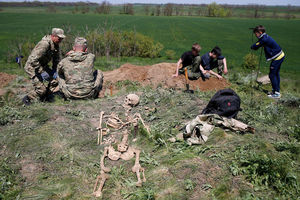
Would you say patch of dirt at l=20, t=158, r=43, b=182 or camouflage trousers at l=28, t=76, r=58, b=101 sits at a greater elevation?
camouflage trousers at l=28, t=76, r=58, b=101

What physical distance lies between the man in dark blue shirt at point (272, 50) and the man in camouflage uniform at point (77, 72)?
554 cm

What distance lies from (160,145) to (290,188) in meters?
2.17

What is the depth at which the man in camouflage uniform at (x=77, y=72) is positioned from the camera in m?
6.23

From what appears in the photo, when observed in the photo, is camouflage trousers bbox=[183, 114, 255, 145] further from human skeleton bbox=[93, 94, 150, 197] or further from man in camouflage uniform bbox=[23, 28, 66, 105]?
man in camouflage uniform bbox=[23, 28, 66, 105]

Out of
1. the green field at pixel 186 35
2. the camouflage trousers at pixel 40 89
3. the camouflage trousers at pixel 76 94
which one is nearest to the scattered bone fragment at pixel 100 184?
the camouflage trousers at pixel 76 94

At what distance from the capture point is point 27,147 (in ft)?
14.2

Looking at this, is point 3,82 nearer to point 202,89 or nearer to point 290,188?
point 202,89

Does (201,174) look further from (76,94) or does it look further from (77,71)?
(77,71)

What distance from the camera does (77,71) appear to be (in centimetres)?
629

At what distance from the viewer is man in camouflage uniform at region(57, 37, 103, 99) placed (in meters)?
6.23

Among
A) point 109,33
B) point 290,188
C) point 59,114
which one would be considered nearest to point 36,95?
point 59,114

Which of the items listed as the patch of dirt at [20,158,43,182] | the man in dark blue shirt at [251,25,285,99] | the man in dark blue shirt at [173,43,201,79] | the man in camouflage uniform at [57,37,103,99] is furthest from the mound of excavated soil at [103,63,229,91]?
the patch of dirt at [20,158,43,182]

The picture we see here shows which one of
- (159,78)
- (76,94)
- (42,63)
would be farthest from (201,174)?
(42,63)

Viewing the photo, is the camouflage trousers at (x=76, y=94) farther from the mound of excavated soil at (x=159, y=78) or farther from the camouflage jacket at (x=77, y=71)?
the mound of excavated soil at (x=159, y=78)
